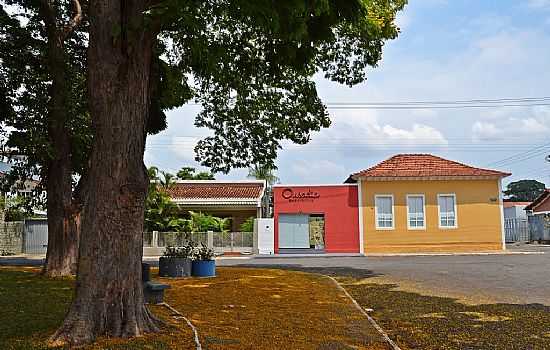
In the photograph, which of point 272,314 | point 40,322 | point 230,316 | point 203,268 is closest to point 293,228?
point 203,268

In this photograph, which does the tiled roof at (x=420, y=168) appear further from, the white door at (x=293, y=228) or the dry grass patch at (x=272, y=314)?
the dry grass patch at (x=272, y=314)

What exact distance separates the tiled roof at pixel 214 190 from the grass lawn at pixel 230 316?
70.3 ft

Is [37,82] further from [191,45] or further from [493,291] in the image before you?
[493,291]

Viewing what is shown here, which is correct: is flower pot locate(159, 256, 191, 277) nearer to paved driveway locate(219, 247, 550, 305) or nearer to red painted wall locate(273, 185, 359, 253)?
paved driveway locate(219, 247, 550, 305)

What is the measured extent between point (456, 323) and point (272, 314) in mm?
2991

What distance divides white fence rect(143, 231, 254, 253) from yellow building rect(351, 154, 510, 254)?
6.74m

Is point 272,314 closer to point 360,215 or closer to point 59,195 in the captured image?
point 59,195

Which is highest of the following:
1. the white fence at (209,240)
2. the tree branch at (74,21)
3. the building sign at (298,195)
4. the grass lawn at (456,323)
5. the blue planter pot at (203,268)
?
the tree branch at (74,21)

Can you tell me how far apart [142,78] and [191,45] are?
1405mm

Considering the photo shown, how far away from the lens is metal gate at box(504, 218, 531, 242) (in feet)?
142

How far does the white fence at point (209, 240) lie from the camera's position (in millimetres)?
31766

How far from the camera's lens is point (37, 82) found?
50.8 feet

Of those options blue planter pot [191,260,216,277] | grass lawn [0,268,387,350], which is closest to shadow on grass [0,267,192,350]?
grass lawn [0,268,387,350]

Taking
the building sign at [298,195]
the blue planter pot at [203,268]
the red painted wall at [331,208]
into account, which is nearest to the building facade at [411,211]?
the red painted wall at [331,208]
